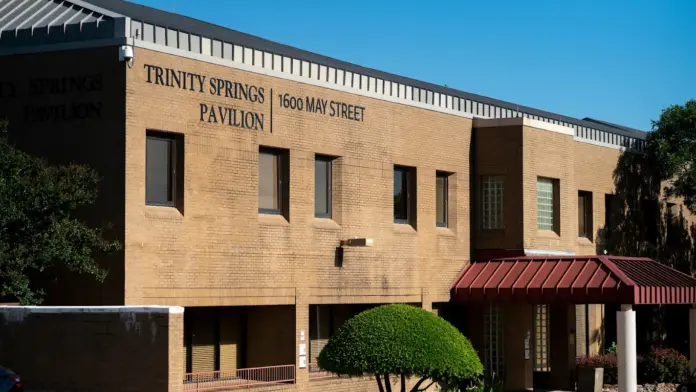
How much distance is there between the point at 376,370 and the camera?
78.6 ft

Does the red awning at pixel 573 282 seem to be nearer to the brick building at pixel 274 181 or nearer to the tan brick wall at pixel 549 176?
the brick building at pixel 274 181

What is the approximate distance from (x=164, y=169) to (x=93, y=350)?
5416mm

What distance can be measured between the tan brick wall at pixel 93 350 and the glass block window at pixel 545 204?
17328 millimetres

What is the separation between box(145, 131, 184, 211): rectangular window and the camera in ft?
85.0

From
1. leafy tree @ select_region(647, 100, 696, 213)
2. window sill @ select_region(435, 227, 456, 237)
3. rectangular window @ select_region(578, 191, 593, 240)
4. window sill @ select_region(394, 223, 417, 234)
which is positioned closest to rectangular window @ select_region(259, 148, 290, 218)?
window sill @ select_region(394, 223, 417, 234)

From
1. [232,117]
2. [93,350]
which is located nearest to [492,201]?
[232,117]

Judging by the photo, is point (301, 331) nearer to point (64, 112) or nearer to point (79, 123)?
point (79, 123)

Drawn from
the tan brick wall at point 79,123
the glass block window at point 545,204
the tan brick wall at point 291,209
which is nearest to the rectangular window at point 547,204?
the glass block window at point 545,204

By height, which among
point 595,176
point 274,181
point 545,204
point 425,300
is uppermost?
point 595,176

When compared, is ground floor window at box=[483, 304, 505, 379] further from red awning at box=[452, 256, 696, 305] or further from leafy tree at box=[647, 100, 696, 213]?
leafy tree at box=[647, 100, 696, 213]

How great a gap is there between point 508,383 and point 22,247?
16.8m

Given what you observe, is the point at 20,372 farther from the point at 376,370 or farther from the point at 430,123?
the point at 430,123

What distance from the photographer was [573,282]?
32.3m

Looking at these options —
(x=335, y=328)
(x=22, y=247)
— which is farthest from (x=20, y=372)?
(x=335, y=328)
